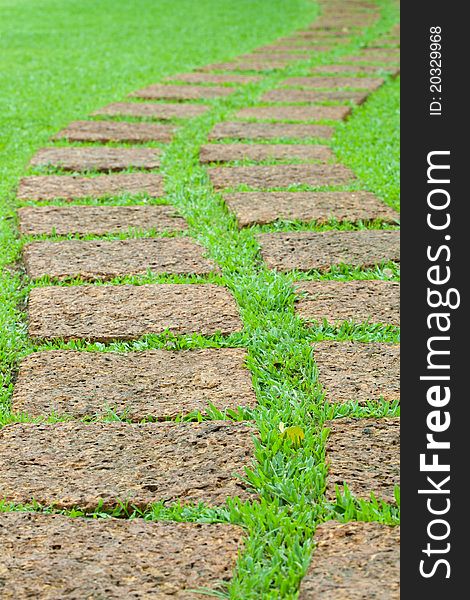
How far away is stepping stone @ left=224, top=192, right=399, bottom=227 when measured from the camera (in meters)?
3.13

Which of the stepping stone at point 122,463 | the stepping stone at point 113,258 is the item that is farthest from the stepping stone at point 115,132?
the stepping stone at point 122,463

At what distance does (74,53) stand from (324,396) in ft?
20.9

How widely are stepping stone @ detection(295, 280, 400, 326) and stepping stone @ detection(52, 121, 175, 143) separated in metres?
1.95

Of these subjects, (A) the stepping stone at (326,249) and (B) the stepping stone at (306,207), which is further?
(B) the stepping stone at (306,207)

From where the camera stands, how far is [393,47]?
7949mm

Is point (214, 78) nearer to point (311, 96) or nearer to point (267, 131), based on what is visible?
point (311, 96)

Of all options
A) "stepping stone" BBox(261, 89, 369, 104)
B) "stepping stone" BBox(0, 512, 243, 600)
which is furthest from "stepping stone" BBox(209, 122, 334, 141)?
"stepping stone" BBox(0, 512, 243, 600)

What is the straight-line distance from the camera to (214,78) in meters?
6.07

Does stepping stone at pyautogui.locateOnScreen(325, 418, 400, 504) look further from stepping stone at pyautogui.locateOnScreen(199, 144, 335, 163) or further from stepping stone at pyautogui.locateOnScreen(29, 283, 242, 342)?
stepping stone at pyautogui.locateOnScreen(199, 144, 335, 163)

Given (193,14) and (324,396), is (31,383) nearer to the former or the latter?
(324,396)

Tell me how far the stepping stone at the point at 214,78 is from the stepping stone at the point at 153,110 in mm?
932

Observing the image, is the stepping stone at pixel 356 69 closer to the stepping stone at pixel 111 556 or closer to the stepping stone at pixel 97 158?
the stepping stone at pixel 97 158

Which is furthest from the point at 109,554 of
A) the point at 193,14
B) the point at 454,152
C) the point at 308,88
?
the point at 193,14

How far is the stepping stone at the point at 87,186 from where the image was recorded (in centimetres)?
342
